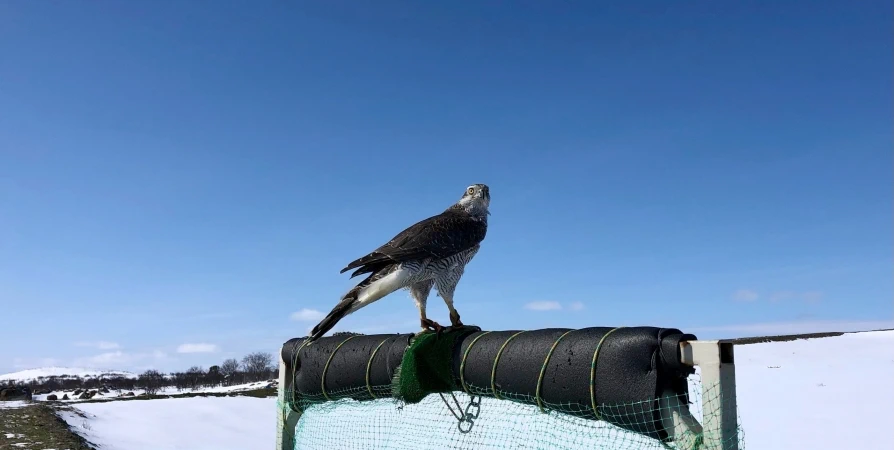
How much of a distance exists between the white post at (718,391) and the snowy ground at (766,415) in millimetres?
A: 9959

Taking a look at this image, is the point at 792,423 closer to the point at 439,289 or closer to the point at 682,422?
the point at 439,289

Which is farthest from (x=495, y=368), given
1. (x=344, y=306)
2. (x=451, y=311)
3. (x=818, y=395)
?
(x=818, y=395)

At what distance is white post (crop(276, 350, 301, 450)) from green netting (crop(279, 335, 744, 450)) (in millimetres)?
19

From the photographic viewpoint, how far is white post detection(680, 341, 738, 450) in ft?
6.26

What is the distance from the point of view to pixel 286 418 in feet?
13.5

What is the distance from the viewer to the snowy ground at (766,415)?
11148 mm

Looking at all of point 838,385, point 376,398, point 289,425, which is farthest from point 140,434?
point 838,385

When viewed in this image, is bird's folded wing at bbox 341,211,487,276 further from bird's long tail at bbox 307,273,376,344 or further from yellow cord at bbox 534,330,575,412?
yellow cord at bbox 534,330,575,412

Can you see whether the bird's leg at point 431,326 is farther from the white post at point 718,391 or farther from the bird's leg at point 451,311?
the white post at point 718,391

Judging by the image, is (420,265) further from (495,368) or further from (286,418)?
(286,418)

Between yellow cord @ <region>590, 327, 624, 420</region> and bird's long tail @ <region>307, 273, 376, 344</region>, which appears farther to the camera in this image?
bird's long tail @ <region>307, 273, 376, 344</region>

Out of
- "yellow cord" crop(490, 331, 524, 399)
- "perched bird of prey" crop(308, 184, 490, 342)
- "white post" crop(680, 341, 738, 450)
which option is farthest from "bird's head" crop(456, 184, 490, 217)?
"white post" crop(680, 341, 738, 450)

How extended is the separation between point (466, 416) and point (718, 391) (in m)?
1.56

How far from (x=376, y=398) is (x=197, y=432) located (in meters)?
11.2
